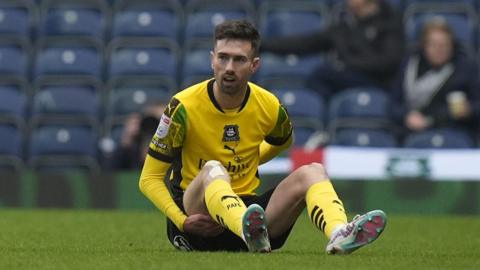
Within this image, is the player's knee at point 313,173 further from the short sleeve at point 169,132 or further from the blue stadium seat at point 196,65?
the blue stadium seat at point 196,65

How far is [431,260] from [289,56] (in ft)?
24.6

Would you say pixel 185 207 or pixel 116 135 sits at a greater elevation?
pixel 185 207

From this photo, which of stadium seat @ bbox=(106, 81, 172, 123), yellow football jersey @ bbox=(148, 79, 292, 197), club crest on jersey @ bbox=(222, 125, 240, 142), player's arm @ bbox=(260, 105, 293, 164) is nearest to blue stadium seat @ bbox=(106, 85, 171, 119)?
stadium seat @ bbox=(106, 81, 172, 123)

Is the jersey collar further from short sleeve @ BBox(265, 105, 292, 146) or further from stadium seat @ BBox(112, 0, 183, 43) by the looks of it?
stadium seat @ BBox(112, 0, 183, 43)

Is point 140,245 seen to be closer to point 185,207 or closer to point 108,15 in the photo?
point 185,207

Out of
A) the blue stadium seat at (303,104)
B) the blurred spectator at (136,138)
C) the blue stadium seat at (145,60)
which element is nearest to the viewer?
the blurred spectator at (136,138)

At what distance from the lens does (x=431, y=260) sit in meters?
6.61

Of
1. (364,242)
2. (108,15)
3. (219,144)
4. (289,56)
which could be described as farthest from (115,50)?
(364,242)

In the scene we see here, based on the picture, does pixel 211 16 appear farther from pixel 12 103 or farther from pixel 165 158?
pixel 165 158

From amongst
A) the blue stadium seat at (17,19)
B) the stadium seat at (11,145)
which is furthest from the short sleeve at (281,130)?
the blue stadium seat at (17,19)

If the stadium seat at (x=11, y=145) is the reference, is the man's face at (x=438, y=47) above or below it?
above

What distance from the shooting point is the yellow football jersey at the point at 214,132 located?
6859 millimetres

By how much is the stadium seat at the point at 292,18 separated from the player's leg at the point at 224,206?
25.1 feet

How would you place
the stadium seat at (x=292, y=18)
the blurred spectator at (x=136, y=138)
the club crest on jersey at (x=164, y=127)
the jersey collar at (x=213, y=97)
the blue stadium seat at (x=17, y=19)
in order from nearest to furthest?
the club crest on jersey at (x=164, y=127) → the jersey collar at (x=213, y=97) → the blurred spectator at (x=136, y=138) → the stadium seat at (x=292, y=18) → the blue stadium seat at (x=17, y=19)
